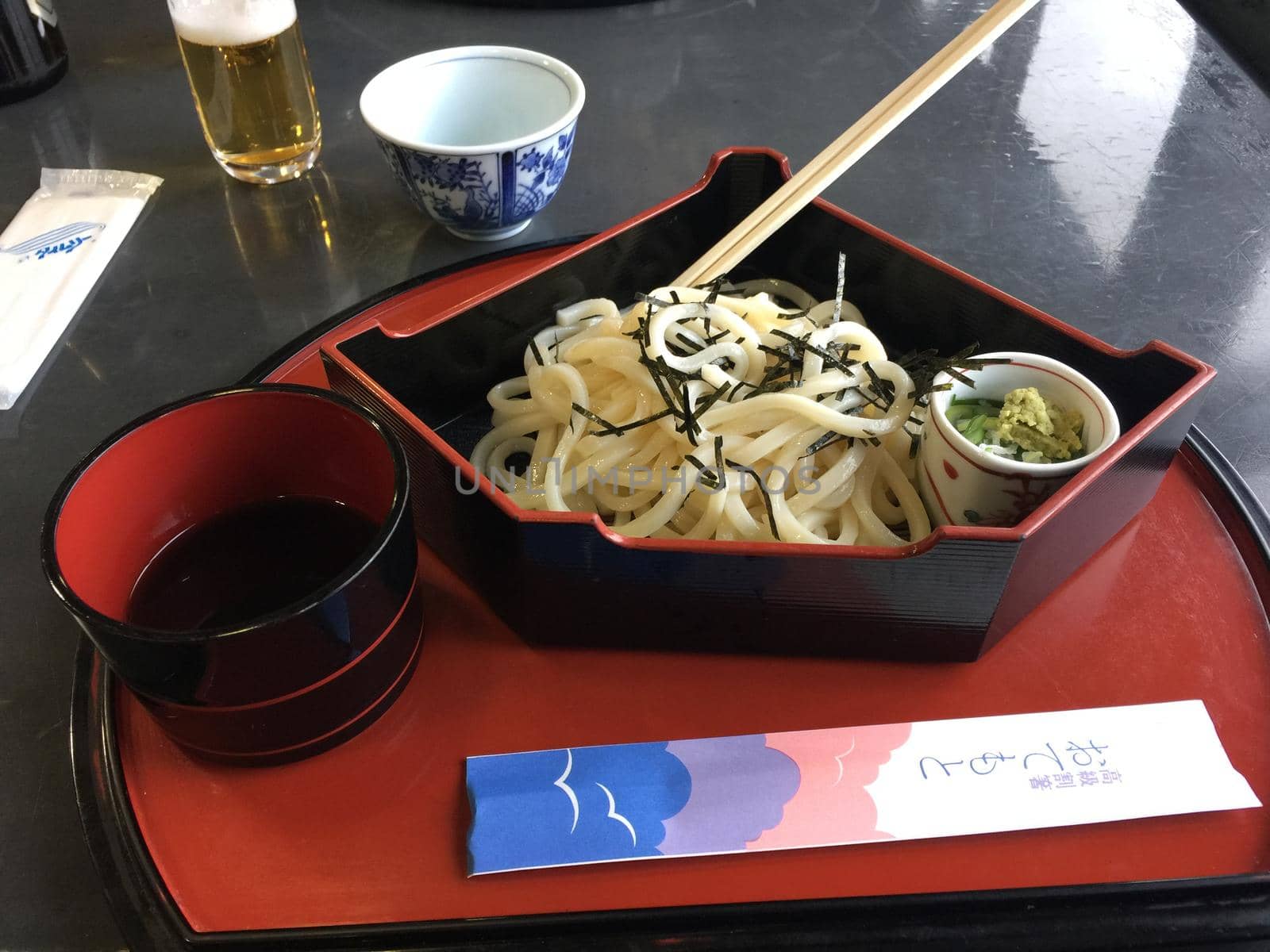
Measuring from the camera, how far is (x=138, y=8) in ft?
6.95

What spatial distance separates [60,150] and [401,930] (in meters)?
1.62

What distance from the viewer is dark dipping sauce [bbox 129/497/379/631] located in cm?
82

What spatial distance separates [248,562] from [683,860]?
0.46 m

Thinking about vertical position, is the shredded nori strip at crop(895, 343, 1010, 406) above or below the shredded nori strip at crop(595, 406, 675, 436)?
above

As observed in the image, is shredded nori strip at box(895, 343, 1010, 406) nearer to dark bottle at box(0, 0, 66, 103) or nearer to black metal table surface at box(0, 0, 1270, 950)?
black metal table surface at box(0, 0, 1270, 950)

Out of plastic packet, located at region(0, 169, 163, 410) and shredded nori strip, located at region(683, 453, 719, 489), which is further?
plastic packet, located at region(0, 169, 163, 410)

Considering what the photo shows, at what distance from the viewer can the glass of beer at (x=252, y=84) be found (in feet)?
4.47

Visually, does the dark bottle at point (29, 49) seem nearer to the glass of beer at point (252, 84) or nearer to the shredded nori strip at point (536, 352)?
the glass of beer at point (252, 84)

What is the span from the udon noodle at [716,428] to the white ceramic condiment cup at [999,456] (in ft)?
0.16

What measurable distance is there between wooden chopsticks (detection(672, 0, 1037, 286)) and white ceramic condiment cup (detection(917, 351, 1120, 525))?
11.3 inches

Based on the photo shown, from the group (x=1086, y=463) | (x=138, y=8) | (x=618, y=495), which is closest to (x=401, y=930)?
(x=618, y=495)

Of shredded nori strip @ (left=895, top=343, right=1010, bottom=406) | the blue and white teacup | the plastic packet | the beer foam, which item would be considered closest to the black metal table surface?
the plastic packet

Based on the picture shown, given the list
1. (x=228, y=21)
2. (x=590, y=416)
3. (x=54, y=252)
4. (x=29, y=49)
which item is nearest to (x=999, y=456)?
(x=590, y=416)

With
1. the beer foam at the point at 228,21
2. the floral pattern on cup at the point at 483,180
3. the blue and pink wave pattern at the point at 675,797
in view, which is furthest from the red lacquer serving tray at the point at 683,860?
the beer foam at the point at 228,21
